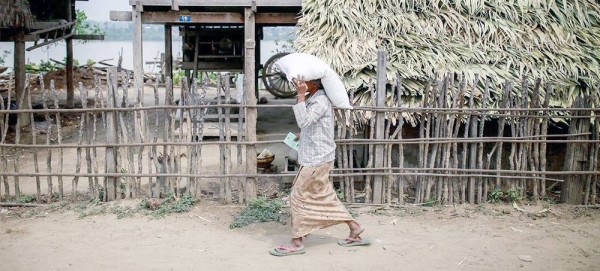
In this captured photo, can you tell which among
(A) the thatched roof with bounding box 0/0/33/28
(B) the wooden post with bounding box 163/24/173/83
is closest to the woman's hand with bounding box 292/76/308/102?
(B) the wooden post with bounding box 163/24/173/83

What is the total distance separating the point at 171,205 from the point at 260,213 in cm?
81

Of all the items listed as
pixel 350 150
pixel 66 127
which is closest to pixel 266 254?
pixel 350 150

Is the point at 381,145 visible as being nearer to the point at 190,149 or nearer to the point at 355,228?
the point at 355,228

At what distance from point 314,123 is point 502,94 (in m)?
Answer: 2.19

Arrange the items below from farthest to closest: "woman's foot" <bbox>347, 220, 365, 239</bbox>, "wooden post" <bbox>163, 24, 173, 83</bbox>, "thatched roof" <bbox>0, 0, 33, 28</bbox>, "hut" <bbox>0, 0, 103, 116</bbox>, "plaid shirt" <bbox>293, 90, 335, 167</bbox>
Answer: "wooden post" <bbox>163, 24, 173, 83</bbox> < "hut" <bbox>0, 0, 103, 116</bbox> < "thatched roof" <bbox>0, 0, 33, 28</bbox> < "woman's foot" <bbox>347, 220, 365, 239</bbox> < "plaid shirt" <bbox>293, 90, 335, 167</bbox>

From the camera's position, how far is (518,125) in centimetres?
520

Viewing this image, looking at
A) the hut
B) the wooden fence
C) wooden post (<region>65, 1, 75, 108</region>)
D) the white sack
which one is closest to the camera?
the white sack

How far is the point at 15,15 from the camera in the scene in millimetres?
8938

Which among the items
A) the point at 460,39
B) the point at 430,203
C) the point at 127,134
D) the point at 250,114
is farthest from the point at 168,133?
the point at 460,39

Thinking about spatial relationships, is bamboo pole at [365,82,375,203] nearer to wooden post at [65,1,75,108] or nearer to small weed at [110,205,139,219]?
small weed at [110,205,139,219]

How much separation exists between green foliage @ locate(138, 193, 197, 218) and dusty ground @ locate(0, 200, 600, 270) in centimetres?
8

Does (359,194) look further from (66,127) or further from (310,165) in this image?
(66,127)

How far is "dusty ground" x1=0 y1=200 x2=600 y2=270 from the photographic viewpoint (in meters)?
3.94

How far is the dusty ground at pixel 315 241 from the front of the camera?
394cm
